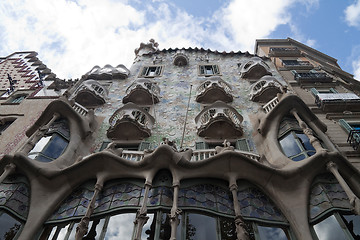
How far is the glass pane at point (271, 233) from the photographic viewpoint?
7.86 m

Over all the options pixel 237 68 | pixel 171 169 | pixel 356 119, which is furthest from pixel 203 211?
pixel 237 68

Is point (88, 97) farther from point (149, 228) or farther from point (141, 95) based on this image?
point (149, 228)

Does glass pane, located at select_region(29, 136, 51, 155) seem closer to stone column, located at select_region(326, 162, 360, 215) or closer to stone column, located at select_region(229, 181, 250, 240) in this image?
stone column, located at select_region(229, 181, 250, 240)

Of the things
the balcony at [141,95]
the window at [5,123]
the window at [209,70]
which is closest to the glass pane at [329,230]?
the balcony at [141,95]

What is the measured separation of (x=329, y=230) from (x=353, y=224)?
2.35 feet

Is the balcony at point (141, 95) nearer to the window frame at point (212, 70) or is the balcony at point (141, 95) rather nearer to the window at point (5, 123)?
the window frame at point (212, 70)

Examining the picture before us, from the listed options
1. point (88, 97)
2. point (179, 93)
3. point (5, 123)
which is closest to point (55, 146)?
point (88, 97)

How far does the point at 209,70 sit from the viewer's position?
70.5 feet

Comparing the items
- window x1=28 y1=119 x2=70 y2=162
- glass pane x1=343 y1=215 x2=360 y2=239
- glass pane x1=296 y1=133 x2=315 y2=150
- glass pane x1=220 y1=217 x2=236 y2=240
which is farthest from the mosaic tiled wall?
glass pane x1=343 y1=215 x2=360 y2=239

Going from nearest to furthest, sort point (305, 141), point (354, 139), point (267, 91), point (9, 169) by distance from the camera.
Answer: point (9, 169) < point (305, 141) < point (354, 139) < point (267, 91)

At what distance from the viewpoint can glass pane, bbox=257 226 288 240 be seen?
786 centimetres

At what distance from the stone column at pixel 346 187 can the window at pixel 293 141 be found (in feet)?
3.97

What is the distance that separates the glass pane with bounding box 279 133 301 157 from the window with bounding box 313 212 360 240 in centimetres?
300

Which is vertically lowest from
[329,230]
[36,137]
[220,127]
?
[329,230]
